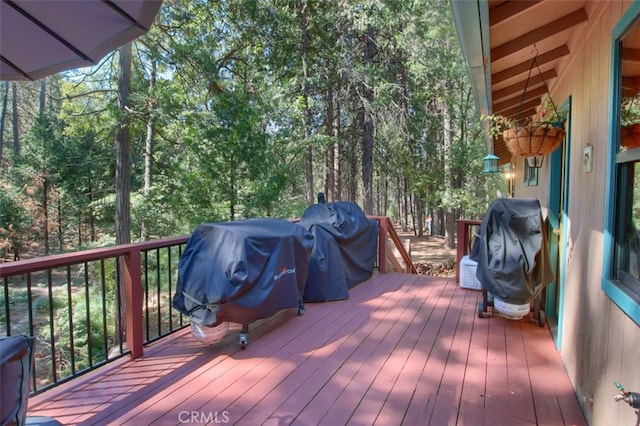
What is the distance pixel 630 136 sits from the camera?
1.56 metres

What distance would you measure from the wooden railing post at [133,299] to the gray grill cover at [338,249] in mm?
1813

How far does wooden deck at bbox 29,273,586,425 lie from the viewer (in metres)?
1.98

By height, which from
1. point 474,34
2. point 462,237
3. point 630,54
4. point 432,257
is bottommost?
point 432,257

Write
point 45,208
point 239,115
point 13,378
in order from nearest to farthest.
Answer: point 13,378, point 239,115, point 45,208

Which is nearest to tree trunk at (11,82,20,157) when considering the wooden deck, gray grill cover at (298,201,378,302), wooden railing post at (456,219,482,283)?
gray grill cover at (298,201,378,302)

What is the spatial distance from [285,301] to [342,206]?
1.96 metres

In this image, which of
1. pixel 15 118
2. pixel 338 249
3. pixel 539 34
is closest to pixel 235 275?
pixel 338 249

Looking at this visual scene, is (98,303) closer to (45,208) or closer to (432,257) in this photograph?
(45,208)

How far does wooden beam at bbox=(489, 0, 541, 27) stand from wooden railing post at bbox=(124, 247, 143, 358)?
265 cm

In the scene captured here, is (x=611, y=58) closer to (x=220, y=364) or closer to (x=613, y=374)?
(x=613, y=374)

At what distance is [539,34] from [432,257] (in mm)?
10447

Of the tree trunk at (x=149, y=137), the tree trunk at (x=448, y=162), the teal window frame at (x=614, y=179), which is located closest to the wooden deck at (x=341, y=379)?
the teal window frame at (x=614, y=179)

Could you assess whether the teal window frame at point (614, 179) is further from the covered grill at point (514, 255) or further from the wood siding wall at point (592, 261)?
the covered grill at point (514, 255)

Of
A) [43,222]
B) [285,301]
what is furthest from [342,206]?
[43,222]
